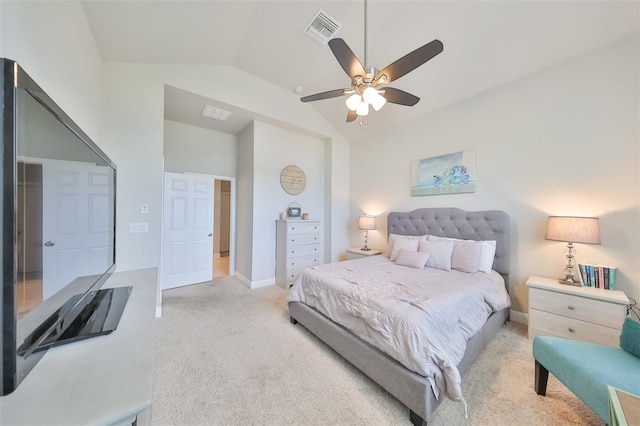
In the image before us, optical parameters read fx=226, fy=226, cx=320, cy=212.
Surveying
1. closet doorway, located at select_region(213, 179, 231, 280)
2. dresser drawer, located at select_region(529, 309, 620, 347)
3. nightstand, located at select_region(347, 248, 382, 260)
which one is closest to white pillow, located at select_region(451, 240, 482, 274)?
dresser drawer, located at select_region(529, 309, 620, 347)

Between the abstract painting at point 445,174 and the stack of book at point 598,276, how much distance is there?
52.4 inches

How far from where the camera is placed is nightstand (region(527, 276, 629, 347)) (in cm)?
191

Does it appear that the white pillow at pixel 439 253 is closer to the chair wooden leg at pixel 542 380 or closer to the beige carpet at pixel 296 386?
the beige carpet at pixel 296 386

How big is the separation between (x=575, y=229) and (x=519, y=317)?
1238 mm

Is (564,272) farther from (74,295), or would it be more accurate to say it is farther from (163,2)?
(163,2)

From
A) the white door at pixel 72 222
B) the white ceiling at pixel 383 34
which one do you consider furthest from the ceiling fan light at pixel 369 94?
the white door at pixel 72 222

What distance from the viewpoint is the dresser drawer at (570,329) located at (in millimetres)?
1927

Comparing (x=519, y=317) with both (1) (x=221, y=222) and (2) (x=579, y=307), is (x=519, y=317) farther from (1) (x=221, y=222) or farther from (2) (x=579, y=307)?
(1) (x=221, y=222)

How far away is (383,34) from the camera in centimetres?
271

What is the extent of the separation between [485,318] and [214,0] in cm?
386

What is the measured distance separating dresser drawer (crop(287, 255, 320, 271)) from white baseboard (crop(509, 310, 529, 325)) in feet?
9.67

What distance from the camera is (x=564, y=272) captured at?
7.91ft

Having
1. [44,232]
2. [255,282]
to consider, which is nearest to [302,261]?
[255,282]

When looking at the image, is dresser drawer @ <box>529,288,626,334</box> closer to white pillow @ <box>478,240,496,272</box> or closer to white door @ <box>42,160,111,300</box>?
white pillow @ <box>478,240,496,272</box>
